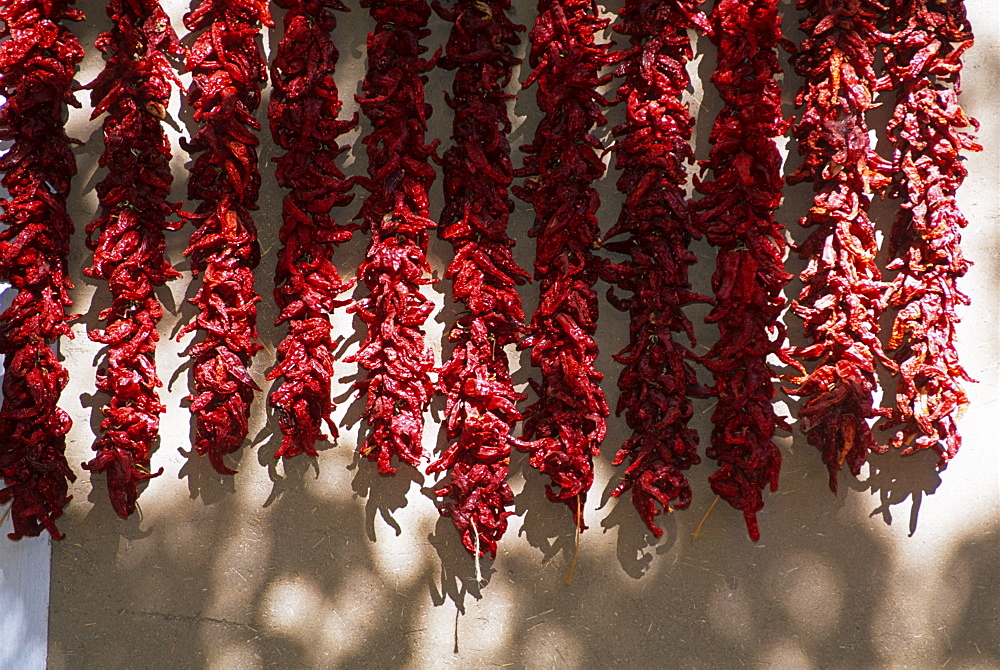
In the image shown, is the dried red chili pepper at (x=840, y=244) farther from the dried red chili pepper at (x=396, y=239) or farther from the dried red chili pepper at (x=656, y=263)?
the dried red chili pepper at (x=396, y=239)

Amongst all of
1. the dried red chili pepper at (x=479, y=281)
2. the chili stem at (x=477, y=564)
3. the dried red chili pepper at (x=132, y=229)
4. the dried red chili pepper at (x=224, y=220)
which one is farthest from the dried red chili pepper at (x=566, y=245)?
the dried red chili pepper at (x=132, y=229)

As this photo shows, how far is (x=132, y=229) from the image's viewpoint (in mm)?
2441

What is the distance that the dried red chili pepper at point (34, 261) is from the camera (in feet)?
7.80

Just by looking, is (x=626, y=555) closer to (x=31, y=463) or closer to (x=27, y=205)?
(x=31, y=463)

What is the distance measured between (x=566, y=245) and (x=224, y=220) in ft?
3.65

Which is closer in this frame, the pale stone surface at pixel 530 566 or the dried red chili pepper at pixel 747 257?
the dried red chili pepper at pixel 747 257

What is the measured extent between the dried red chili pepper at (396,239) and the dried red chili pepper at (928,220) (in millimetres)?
1537

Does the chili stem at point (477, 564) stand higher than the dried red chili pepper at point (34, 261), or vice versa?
the dried red chili pepper at point (34, 261)

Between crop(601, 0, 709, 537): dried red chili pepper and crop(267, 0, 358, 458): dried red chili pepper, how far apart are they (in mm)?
919

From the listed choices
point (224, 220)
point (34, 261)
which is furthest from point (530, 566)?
point (34, 261)

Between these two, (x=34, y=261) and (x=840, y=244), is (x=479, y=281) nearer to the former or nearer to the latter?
(x=840, y=244)

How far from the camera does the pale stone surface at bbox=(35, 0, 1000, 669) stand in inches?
97.4

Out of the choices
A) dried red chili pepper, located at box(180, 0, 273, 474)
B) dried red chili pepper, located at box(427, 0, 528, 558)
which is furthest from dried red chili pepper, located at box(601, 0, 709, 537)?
dried red chili pepper, located at box(180, 0, 273, 474)

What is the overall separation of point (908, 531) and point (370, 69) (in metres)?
2.36
